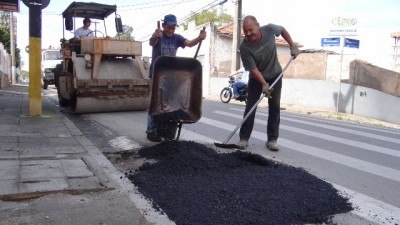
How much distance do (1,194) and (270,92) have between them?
3.55 meters

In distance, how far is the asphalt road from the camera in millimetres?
3771

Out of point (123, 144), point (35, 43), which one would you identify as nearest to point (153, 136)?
point (123, 144)

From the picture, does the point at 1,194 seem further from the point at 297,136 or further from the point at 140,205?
the point at 297,136

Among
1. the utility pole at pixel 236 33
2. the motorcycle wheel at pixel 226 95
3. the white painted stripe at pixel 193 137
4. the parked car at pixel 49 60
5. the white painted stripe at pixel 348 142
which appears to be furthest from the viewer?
the parked car at pixel 49 60

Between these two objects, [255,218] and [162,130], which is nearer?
[255,218]

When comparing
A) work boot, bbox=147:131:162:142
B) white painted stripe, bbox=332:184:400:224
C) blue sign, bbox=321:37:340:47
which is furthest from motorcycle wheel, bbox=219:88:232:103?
white painted stripe, bbox=332:184:400:224

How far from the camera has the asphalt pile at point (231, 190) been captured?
3.07 metres

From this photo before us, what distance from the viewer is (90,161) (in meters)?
4.51

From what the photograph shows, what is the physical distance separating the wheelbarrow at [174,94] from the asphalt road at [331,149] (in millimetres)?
Answer: 579

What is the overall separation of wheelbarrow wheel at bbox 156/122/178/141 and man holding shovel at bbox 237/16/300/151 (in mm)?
1004

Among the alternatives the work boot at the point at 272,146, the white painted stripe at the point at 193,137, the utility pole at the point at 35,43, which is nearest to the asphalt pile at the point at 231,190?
the work boot at the point at 272,146

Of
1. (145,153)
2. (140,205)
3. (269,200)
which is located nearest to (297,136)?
(145,153)

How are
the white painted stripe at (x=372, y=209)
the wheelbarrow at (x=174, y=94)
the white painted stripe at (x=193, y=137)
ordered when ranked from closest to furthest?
the white painted stripe at (x=372, y=209) → the wheelbarrow at (x=174, y=94) → the white painted stripe at (x=193, y=137)

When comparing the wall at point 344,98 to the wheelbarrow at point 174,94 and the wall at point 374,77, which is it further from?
the wheelbarrow at point 174,94
